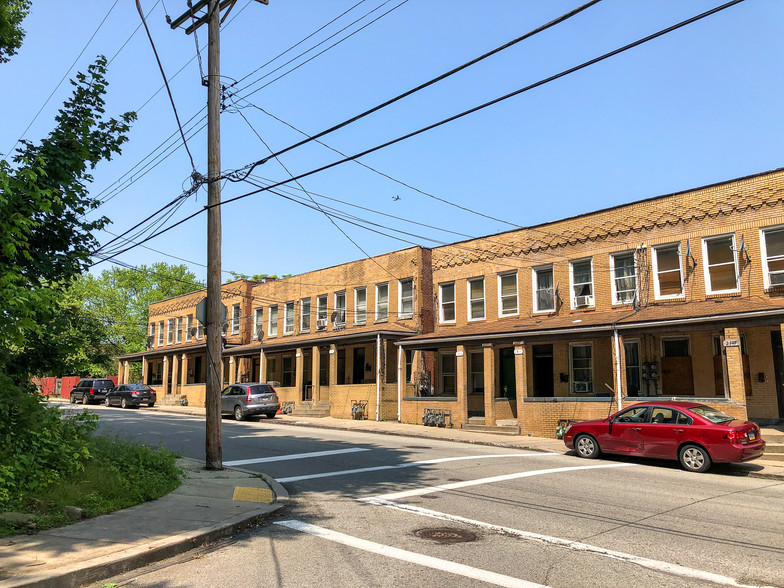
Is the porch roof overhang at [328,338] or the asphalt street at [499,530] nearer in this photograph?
the asphalt street at [499,530]

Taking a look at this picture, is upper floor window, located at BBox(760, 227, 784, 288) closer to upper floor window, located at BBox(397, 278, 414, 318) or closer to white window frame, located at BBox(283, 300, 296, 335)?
upper floor window, located at BBox(397, 278, 414, 318)

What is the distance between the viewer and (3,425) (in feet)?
27.9

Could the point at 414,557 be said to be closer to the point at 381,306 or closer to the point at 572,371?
the point at 572,371

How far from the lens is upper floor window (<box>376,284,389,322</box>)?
30.3m

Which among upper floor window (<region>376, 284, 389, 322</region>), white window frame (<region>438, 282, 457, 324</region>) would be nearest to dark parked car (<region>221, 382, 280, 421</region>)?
upper floor window (<region>376, 284, 389, 322</region>)

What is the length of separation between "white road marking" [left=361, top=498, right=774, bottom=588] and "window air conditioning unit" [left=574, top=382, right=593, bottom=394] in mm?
14654

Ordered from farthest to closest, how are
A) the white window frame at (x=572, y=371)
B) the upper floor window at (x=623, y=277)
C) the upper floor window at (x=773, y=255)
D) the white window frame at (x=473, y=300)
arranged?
1. the white window frame at (x=473, y=300)
2. the white window frame at (x=572, y=371)
3. the upper floor window at (x=623, y=277)
4. the upper floor window at (x=773, y=255)

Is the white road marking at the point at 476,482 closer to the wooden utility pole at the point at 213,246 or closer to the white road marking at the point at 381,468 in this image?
the white road marking at the point at 381,468

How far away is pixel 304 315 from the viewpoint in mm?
35875

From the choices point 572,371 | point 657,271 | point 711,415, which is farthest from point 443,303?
point 711,415

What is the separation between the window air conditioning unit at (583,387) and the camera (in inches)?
867

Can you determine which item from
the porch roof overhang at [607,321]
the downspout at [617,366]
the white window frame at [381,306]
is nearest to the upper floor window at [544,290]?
the porch roof overhang at [607,321]

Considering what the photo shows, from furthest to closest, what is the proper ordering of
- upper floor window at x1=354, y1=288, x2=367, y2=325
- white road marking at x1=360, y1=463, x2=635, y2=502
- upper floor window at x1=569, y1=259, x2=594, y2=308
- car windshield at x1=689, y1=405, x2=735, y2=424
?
upper floor window at x1=354, y1=288, x2=367, y2=325 → upper floor window at x1=569, y1=259, x2=594, y2=308 → car windshield at x1=689, y1=405, x2=735, y2=424 → white road marking at x1=360, y1=463, x2=635, y2=502

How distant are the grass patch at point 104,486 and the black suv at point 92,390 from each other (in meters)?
36.6
